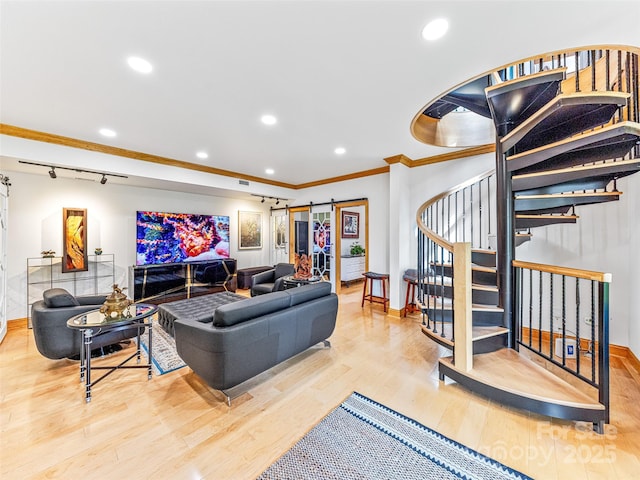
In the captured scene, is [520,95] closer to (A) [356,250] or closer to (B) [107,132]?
(B) [107,132]

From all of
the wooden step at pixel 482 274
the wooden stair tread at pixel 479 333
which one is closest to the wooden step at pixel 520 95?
the wooden step at pixel 482 274

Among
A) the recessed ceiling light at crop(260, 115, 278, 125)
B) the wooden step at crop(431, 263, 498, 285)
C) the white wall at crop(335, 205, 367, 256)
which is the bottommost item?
the wooden step at crop(431, 263, 498, 285)

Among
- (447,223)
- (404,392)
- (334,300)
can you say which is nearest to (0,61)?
(334,300)

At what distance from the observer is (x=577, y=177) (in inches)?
79.8

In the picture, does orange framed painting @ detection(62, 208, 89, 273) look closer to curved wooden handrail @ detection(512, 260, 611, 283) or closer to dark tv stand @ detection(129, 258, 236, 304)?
dark tv stand @ detection(129, 258, 236, 304)

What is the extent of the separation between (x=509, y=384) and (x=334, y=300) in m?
1.65

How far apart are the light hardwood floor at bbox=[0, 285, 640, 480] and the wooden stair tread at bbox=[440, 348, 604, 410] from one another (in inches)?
7.3

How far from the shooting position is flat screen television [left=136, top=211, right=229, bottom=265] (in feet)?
15.8

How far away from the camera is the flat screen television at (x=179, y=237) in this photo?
4812 mm

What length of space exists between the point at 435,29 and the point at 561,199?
1992 millimetres

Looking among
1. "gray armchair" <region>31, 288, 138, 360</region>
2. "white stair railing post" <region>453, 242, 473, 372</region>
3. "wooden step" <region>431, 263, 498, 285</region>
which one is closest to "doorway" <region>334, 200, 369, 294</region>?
"wooden step" <region>431, 263, 498, 285</region>

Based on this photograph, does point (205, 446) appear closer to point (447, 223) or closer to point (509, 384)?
point (509, 384)

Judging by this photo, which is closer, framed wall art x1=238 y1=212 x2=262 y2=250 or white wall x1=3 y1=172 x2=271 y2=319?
white wall x1=3 y1=172 x2=271 y2=319

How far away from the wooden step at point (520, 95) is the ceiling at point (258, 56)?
16 centimetres
